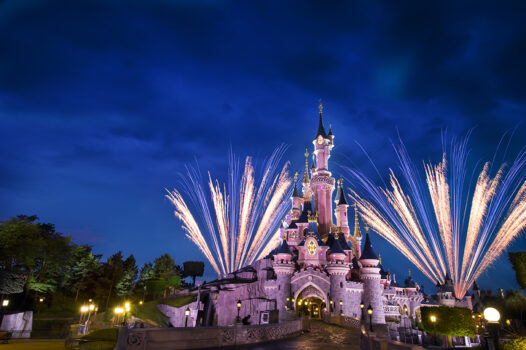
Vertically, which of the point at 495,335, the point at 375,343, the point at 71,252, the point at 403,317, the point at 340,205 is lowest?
the point at 403,317

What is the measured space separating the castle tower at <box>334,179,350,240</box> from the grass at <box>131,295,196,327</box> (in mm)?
30390

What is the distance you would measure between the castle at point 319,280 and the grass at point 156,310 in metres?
4.48

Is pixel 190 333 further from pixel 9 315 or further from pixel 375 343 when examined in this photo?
pixel 9 315

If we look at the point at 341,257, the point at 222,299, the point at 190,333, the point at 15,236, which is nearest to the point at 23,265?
the point at 15,236

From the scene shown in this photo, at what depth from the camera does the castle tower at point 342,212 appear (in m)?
60.1

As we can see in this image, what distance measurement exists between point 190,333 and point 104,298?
4895cm

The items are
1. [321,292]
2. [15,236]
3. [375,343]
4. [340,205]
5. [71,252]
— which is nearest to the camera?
[375,343]

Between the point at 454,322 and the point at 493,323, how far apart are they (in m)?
22.4

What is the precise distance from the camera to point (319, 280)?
45094mm

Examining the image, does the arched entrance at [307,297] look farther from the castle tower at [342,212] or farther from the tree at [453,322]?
the tree at [453,322]

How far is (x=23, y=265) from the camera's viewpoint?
138 ft

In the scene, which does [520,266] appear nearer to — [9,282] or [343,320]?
[343,320]

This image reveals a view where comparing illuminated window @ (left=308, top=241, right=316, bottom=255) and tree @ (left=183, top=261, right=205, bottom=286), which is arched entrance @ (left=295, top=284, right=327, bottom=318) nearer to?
illuminated window @ (left=308, top=241, right=316, bottom=255)

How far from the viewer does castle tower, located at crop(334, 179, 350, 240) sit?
60.1 meters
